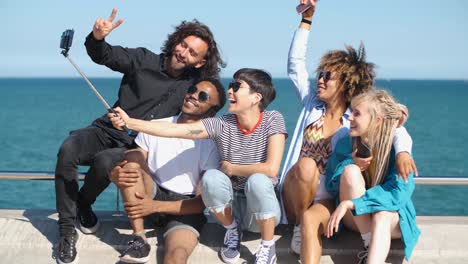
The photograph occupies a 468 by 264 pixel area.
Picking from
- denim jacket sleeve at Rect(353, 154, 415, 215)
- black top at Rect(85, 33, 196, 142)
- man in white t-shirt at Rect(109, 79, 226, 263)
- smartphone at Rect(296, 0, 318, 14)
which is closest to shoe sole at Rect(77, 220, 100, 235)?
man in white t-shirt at Rect(109, 79, 226, 263)

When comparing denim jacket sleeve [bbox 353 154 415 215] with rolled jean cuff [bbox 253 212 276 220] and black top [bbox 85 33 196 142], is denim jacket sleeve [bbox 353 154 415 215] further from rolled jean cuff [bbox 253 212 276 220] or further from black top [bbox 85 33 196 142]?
black top [bbox 85 33 196 142]

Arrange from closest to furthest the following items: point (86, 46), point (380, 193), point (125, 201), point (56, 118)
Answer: point (380, 193), point (125, 201), point (86, 46), point (56, 118)

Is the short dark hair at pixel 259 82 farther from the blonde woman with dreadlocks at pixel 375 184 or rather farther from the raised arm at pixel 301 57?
the blonde woman with dreadlocks at pixel 375 184

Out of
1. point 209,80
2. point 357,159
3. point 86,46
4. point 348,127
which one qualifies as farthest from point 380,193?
point 86,46

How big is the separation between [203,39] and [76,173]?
144 cm

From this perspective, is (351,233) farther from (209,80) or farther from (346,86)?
(209,80)

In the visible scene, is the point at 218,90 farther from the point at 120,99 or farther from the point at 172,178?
the point at 120,99

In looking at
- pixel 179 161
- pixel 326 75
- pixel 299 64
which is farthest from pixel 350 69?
pixel 179 161

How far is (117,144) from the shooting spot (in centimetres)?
529

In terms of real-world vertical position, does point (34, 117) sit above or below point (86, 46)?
below

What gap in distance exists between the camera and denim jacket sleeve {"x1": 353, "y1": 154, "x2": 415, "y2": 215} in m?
4.40

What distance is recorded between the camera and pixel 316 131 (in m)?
4.97

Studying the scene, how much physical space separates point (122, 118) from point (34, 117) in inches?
2256

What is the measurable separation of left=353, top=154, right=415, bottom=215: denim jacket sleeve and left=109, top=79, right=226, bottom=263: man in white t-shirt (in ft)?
3.70
